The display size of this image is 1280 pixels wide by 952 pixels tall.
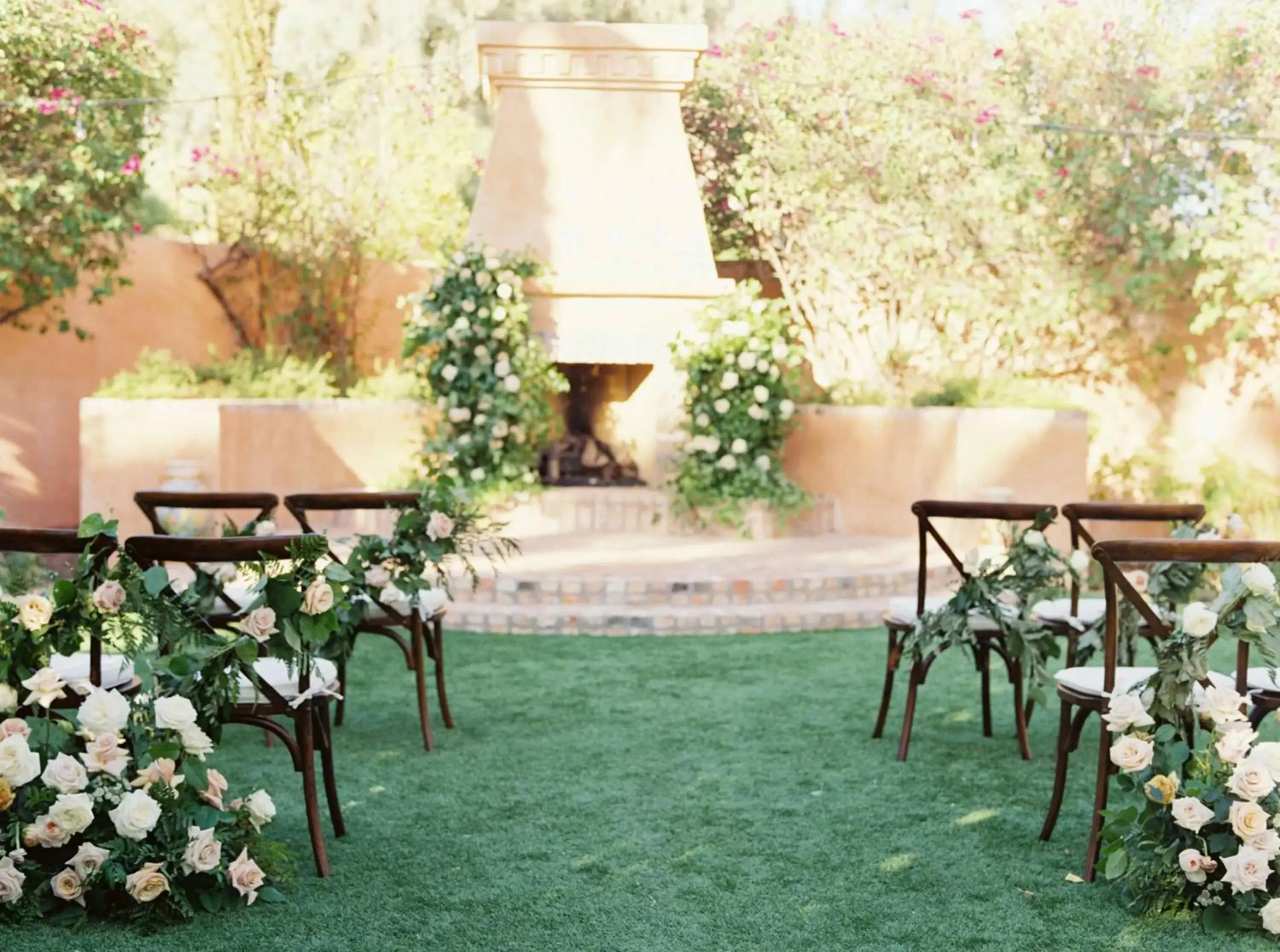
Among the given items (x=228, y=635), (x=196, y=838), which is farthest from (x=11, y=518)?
(x=196, y=838)

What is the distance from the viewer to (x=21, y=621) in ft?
10.7

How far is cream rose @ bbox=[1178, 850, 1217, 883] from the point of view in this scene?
3.03m

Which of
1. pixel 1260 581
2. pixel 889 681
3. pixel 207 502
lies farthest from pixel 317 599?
pixel 889 681

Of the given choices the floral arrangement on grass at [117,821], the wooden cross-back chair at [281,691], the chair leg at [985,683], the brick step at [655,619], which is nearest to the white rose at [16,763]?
the floral arrangement on grass at [117,821]

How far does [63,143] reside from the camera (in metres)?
8.93

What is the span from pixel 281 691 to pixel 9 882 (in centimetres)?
73

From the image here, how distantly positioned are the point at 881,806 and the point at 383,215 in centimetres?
890

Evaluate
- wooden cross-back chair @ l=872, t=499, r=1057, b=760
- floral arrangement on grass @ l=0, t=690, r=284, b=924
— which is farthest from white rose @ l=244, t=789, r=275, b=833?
wooden cross-back chair @ l=872, t=499, r=1057, b=760

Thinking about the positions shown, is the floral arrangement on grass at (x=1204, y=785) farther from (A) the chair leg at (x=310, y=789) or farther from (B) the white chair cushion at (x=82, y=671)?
(B) the white chair cushion at (x=82, y=671)

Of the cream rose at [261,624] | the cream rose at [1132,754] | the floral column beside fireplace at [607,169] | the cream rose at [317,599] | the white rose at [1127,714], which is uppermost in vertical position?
the floral column beside fireplace at [607,169]

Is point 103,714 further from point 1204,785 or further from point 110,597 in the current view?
point 1204,785

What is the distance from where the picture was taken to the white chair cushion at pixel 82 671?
136 inches

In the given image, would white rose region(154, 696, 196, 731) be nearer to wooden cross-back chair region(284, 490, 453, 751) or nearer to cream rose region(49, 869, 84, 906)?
cream rose region(49, 869, 84, 906)

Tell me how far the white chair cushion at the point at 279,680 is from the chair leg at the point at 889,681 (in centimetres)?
191
